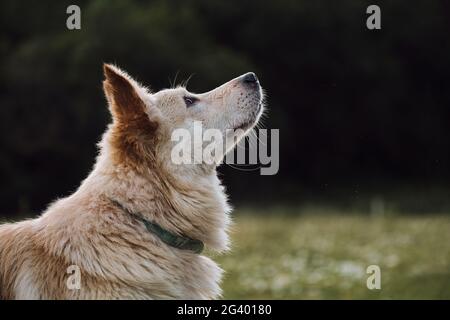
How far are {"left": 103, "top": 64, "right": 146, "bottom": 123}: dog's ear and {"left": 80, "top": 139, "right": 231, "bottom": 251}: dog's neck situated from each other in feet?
0.82

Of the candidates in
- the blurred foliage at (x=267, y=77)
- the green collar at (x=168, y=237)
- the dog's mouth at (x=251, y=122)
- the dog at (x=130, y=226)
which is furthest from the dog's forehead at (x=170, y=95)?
the blurred foliage at (x=267, y=77)

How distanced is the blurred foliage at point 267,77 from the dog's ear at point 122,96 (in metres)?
14.3

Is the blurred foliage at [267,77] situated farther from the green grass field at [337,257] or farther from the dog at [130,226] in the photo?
the dog at [130,226]

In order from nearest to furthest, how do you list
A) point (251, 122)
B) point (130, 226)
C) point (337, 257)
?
point (130, 226) → point (251, 122) → point (337, 257)

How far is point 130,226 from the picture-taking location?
3.86 m

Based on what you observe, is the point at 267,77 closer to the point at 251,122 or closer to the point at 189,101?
the point at 251,122

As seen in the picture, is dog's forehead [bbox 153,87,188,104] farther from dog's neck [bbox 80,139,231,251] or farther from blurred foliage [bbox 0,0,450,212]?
blurred foliage [bbox 0,0,450,212]

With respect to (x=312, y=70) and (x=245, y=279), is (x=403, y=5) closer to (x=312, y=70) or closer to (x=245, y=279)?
(x=312, y=70)

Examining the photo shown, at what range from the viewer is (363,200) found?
704 inches

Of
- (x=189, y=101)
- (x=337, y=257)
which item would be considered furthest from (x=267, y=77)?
(x=189, y=101)

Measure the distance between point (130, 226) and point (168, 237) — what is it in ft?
0.74

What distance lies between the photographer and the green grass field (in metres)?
7.50
